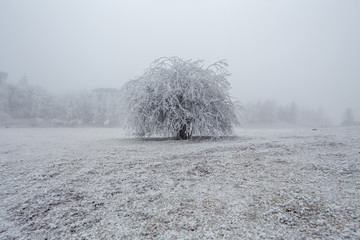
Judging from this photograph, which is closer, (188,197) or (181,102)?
(188,197)

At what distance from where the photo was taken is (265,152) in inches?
162

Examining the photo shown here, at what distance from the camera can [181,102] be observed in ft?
22.5

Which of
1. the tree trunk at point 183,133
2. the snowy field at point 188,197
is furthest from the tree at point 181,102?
the snowy field at point 188,197

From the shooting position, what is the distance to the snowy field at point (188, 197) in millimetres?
1912

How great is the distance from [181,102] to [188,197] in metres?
4.64

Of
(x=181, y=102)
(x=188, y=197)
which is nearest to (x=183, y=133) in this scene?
(x=181, y=102)

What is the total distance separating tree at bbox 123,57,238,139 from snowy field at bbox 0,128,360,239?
2782mm

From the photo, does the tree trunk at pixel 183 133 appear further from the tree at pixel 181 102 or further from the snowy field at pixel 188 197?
the snowy field at pixel 188 197

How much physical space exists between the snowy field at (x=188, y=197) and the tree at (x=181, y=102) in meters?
2.78

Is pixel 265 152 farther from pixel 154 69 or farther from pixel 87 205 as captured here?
pixel 154 69

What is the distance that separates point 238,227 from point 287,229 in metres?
0.40

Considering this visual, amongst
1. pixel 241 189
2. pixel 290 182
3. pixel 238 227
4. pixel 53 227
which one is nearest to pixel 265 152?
pixel 290 182

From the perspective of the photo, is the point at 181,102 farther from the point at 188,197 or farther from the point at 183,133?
the point at 188,197

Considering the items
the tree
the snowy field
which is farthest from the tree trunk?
the snowy field
